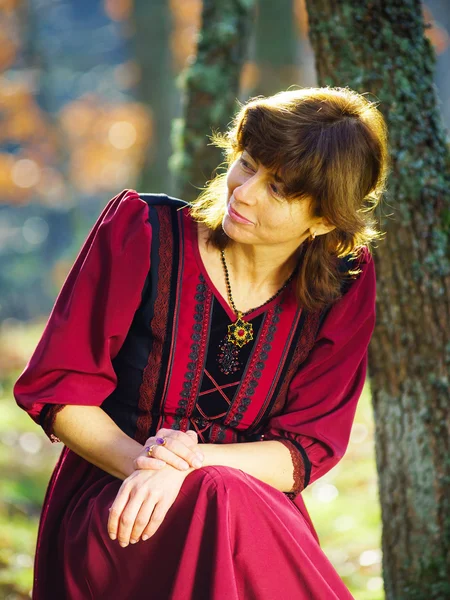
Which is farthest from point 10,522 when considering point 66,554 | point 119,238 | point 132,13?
point 132,13

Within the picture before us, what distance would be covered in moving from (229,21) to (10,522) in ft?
8.02

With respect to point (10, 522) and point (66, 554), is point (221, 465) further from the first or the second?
point (10, 522)

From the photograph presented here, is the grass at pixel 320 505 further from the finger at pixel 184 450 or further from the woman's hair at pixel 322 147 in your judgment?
the woman's hair at pixel 322 147

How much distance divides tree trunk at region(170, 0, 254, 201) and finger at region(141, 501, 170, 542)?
1.87 meters

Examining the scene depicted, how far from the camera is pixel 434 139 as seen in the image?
101 inches

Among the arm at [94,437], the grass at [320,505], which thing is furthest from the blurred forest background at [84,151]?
the arm at [94,437]

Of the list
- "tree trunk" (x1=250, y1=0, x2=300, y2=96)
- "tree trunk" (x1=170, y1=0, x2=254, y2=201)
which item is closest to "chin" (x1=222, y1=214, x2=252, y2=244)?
"tree trunk" (x1=170, y1=0, x2=254, y2=201)

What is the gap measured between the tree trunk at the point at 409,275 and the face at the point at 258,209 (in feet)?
1.83

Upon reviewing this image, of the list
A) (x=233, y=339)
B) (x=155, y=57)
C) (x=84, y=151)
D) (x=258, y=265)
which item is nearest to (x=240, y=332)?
(x=233, y=339)

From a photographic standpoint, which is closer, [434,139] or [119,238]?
[119,238]

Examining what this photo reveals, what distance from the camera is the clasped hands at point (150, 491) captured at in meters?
1.75

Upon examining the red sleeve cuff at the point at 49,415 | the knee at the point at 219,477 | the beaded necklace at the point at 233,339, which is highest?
the beaded necklace at the point at 233,339

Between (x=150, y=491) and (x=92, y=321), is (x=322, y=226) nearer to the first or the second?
(x=92, y=321)

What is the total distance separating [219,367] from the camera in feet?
7.05
